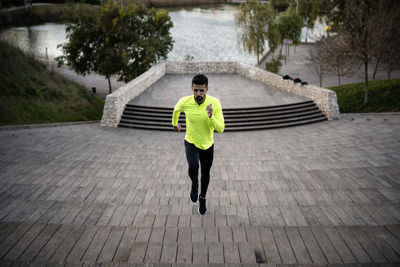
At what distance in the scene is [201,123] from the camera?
4344 millimetres

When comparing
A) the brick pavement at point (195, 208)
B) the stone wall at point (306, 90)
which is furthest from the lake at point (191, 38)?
the brick pavement at point (195, 208)

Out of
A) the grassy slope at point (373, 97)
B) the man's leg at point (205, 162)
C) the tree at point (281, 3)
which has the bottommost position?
the grassy slope at point (373, 97)

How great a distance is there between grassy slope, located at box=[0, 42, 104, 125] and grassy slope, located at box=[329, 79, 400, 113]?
16.3 metres

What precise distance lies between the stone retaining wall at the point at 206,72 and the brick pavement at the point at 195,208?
612 cm

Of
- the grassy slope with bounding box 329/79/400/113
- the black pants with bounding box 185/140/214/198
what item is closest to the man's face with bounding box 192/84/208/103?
the black pants with bounding box 185/140/214/198

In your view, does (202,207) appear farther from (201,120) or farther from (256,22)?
(256,22)

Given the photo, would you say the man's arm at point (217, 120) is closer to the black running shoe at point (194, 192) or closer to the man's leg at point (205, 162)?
the man's leg at point (205, 162)

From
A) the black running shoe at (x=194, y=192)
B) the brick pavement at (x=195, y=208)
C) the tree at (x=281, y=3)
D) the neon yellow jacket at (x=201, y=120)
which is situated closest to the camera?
the brick pavement at (x=195, y=208)

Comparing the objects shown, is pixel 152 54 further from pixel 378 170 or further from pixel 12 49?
pixel 378 170

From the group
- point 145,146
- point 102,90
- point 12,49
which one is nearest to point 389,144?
point 145,146

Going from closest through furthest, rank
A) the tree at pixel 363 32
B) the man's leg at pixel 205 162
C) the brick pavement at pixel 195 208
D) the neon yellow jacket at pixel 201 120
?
the brick pavement at pixel 195 208
the neon yellow jacket at pixel 201 120
the man's leg at pixel 205 162
the tree at pixel 363 32

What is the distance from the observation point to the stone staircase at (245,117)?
46.4ft

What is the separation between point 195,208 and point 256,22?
34.4 metres

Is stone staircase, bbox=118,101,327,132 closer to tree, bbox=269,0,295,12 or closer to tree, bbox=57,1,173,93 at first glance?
tree, bbox=57,1,173,93
